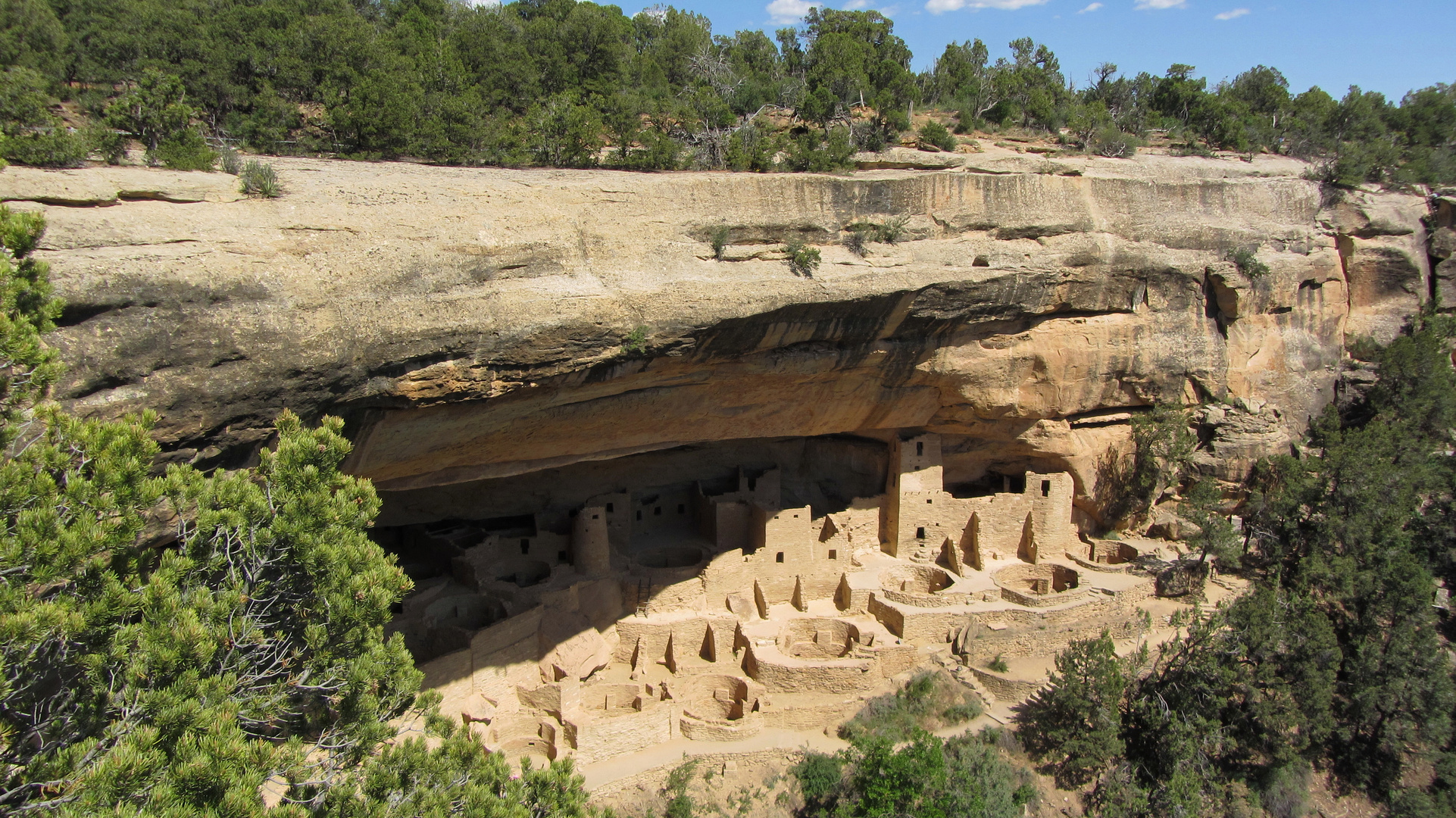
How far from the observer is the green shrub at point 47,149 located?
10.2 meters

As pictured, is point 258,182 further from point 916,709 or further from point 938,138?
point 938,138

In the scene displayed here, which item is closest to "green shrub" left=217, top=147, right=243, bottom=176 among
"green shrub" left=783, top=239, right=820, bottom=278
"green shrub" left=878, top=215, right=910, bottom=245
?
"green shrub" left=783, top=239, right=820, bottom=278

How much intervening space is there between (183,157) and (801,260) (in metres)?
9.07

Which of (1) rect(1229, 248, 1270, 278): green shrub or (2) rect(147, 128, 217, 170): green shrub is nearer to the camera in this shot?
(2) rect(147, 128, 217, 170): green shrub

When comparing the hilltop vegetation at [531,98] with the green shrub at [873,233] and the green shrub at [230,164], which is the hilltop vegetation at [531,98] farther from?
the green shrub at [873,233]

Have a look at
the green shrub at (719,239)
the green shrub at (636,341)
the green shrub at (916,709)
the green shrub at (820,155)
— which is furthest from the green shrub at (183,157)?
the green shrub at (916,709)

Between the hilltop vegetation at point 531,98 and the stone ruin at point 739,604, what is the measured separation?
24.7 feet

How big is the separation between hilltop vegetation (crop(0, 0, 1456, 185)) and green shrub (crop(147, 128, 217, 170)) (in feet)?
0.10

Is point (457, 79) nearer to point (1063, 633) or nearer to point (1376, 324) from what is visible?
point (1063, 633)

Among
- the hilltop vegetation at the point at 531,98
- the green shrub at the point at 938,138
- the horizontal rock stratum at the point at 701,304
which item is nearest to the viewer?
the horizontal rock stratum at the point at 701,304

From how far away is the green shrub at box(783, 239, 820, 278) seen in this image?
533 inches

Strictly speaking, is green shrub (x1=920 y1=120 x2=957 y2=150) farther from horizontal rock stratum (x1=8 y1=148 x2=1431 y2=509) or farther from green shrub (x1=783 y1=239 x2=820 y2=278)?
green shrub (x1=783 y1=239 x2=820 y2=278)

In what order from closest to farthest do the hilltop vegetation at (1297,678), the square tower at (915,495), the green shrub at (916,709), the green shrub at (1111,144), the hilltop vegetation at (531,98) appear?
the green shrub at (916,709)
the hilltop vegetation at (1297,678)
the hilltop vegetation at (531,98)
the square tower at (915,495)
the green shrub at (1111,144)

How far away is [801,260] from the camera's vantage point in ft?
44.5
